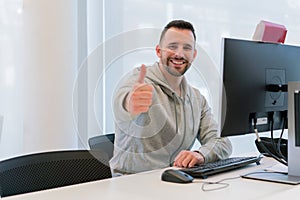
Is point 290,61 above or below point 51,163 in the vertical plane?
above

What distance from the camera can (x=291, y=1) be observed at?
3.41 meters

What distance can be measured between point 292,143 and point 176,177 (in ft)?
1.38

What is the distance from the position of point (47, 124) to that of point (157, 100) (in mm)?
1289

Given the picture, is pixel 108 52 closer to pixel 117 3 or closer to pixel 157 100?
pixel 157 100

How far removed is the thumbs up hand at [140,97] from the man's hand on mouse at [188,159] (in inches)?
9.4

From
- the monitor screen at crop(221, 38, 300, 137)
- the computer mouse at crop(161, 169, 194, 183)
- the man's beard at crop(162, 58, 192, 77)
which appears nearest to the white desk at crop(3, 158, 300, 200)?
the computer mouse at crop(161, 169, 194, 183)

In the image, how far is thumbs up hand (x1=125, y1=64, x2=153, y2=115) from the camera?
5.32 feet

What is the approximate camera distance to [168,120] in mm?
1895

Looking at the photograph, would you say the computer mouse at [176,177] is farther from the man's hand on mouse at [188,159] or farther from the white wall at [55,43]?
the white wall at [55,43]

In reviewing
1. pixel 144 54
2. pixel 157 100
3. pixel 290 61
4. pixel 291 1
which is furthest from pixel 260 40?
pixel 291 1

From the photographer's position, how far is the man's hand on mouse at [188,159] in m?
1.73

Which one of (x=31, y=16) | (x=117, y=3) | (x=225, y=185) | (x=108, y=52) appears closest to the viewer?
(x=225, y=185)

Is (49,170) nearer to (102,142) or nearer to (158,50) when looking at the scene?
(102,142)

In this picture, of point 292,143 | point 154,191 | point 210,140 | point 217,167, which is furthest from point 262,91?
point 154,191
